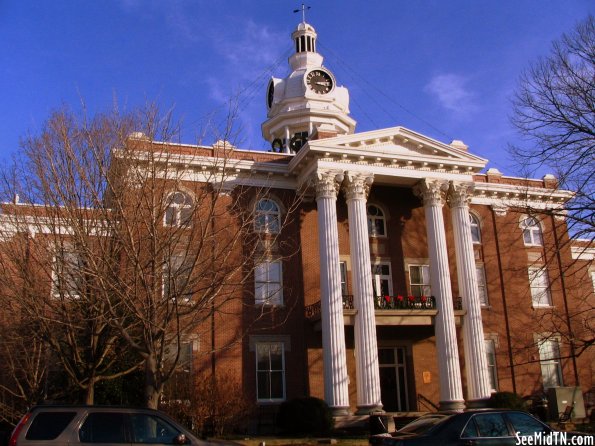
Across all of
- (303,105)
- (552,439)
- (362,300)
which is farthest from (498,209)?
(552,439)

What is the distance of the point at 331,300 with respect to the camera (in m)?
26.5

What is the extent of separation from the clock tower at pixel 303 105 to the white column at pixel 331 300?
41.0 ft

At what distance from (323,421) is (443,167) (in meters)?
13.6

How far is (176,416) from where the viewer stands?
22.8 meters

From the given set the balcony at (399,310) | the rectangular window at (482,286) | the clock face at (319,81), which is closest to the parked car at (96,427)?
the balcony at (399,310)

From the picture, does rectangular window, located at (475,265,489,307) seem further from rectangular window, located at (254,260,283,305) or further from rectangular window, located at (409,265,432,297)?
rectangular window, located at (254,260,283,305)

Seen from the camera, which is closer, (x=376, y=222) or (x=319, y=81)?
(x=376, y=222)

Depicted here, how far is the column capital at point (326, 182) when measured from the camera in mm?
28094

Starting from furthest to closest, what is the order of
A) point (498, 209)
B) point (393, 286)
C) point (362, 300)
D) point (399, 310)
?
point (498, 209) → point (393, 286) → point (399, 310) → point (362, 300)

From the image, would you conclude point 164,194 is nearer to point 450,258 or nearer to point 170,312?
point 170,312

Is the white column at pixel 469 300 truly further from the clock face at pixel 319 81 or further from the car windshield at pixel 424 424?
the car windshield at pixel 424 424

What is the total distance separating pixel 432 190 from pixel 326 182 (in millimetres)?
5568

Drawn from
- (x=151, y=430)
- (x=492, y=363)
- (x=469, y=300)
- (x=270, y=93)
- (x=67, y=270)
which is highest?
(x=270, y=93)

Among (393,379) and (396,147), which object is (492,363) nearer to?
(393,379)
